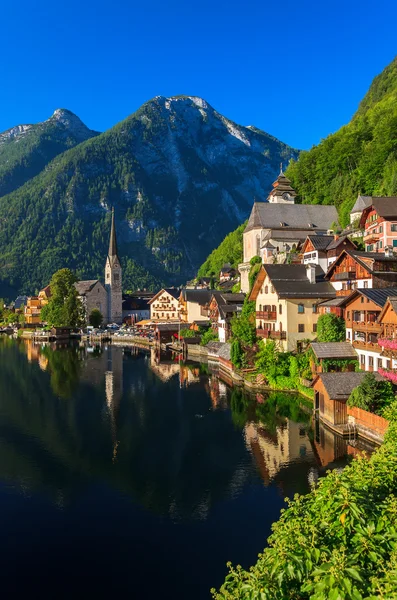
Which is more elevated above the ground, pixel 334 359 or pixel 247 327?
pixel 247 327

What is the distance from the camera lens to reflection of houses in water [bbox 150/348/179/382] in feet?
211

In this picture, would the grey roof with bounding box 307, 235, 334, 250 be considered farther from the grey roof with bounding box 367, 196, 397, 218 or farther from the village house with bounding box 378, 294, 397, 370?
the village house with bounding box 378, 294, 397, 370

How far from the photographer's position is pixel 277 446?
1300 inches

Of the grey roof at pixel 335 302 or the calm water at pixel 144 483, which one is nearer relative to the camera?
the calm water at pixel 144 483

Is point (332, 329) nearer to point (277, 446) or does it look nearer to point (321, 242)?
point (277, 446)

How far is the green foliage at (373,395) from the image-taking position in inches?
1250

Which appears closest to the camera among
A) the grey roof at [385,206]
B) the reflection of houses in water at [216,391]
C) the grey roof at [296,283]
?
the reflection of houses in water at [216,391]

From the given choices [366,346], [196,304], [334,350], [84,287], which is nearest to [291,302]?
[334,350]

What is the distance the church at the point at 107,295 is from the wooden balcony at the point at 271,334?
3724 inches

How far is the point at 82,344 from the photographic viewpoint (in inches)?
4186

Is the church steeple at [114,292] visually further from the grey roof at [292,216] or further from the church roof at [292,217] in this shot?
the grey roof at [292,216]

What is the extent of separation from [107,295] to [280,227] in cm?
7986

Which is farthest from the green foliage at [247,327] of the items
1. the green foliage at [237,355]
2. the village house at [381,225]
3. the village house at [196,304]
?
the village house at [196,304]

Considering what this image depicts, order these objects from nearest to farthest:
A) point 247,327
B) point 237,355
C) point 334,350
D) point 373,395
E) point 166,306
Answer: point 373,395 → point 334,350 → point 247,327 → point 237,355 → point 166,306
